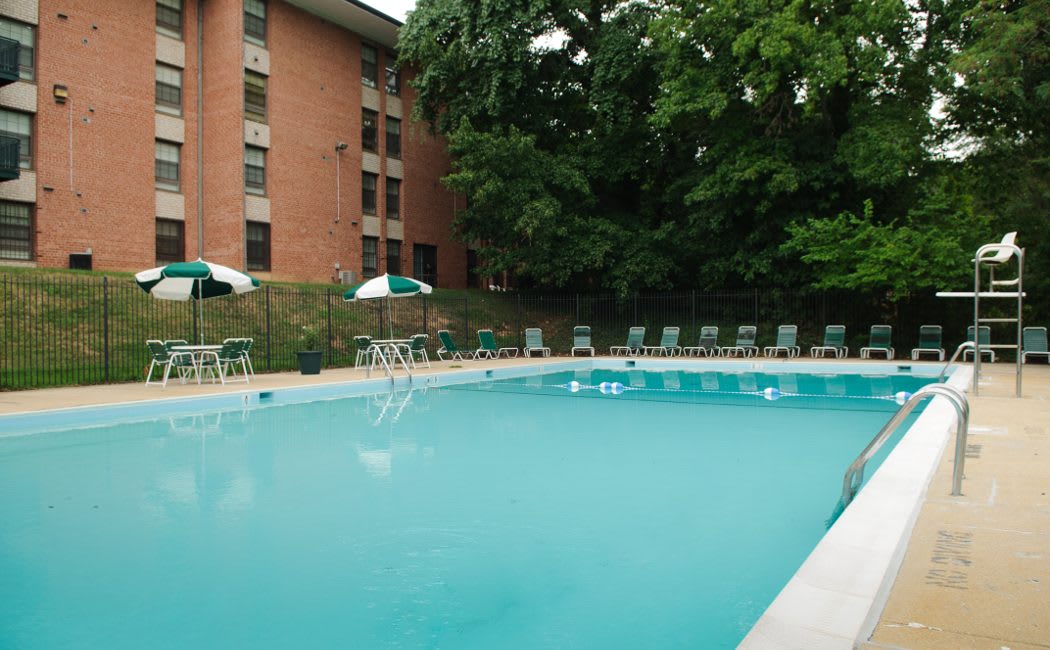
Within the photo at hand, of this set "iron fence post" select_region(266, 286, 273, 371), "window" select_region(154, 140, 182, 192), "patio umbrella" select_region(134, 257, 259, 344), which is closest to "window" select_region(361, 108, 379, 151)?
"window" select_region(154, 140, 182, 192)

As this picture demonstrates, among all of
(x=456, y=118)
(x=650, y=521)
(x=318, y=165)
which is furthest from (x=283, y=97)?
(x=650, y=521)

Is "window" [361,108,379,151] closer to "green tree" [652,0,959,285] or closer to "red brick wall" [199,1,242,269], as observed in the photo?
"red brick wall" [199,1,242,269]

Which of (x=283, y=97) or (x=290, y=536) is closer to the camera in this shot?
(x=290, y=536)

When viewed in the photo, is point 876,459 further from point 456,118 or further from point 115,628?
point 456,118

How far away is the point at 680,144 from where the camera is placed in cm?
2314

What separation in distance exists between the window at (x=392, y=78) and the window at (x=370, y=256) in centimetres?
560

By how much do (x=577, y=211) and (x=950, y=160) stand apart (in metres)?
10.7

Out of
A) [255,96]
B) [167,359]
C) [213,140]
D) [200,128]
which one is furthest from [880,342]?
[200,128]

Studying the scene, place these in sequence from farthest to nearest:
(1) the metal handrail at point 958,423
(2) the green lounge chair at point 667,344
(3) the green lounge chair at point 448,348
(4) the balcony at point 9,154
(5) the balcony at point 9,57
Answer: (2) the green lounge chair at point 667,344
(3) the green lounge chair at point 448,348
(4) the balcony at point 9,154
(5) the balcony at point 9,57
(1) the metal handrail at point 958,423

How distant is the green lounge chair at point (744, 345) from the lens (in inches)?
766

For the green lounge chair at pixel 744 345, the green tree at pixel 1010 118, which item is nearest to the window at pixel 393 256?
the green lounge chair at pixel 744 345

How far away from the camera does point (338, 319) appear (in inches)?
741

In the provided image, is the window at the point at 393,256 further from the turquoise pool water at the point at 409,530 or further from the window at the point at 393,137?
the turquoise pool water at the point at 409,530

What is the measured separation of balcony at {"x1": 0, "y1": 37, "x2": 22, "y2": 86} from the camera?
1667 cm
